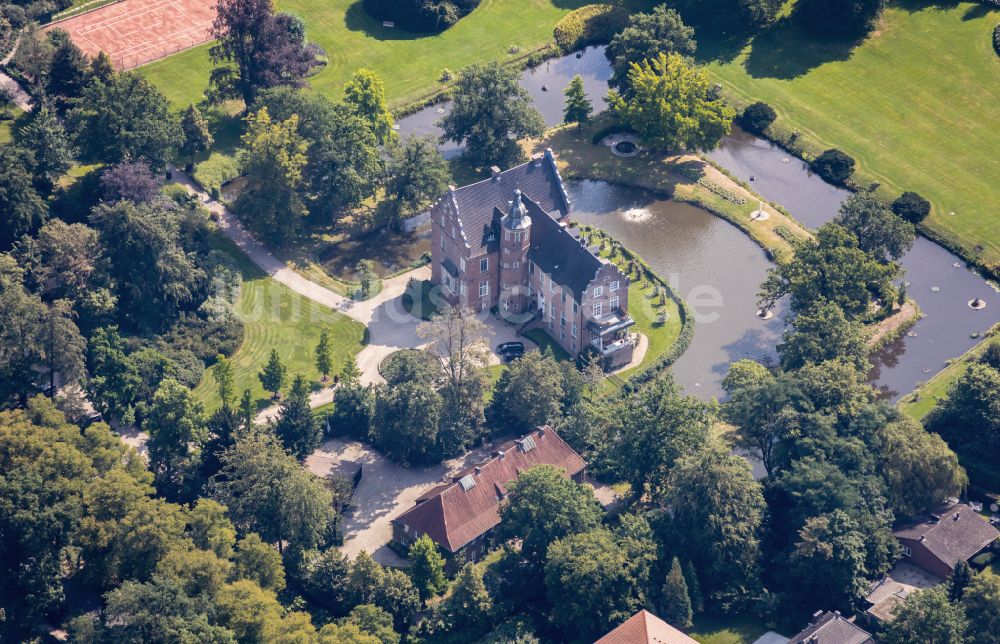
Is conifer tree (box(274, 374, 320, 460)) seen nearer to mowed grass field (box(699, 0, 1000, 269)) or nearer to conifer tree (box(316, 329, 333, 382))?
conifer tree (box(316, 329, 333, 382))

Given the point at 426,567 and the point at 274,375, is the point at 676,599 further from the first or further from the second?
the point at 274,375

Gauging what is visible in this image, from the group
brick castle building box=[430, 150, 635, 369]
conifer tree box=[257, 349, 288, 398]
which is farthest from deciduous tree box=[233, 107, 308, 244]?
conifer tree box=[257, 349, 288, 398]

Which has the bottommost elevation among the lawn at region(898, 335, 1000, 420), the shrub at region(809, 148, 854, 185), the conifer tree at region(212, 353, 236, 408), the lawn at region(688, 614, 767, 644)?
the lawn at region(688, 614, 767, 644)

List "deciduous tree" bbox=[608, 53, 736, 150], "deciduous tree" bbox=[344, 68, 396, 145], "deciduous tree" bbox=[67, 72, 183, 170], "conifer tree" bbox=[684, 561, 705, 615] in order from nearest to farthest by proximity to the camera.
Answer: "conifer tree" bbox=[684, 561, 705, 615], "deciduous tree" bbox=[67, 72, 183, 170], "deciduous tree" bbox=[344, 68, 396, 145], "deciduous tree" bbox=[608, 53, 736, 150]

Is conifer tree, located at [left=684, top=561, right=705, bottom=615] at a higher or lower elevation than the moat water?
higher

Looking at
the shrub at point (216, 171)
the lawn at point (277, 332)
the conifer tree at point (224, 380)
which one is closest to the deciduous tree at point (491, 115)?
the shrub at point (216, 171)

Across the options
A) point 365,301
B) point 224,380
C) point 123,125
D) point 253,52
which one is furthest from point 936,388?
point 123,125
